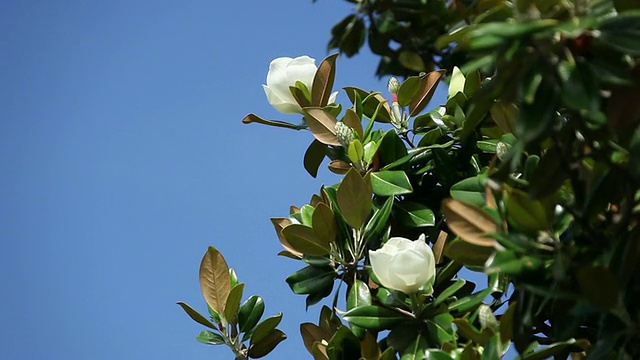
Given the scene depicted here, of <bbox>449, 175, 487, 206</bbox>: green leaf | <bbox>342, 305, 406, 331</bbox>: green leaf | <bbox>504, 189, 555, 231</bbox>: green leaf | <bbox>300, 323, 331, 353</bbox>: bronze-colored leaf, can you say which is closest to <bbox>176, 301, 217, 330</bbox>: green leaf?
<bbox>300, 323, 331, 353</bbox>: bronze-colored leaf

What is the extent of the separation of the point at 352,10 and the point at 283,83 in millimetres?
941

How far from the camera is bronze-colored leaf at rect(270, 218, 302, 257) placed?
1444 mm

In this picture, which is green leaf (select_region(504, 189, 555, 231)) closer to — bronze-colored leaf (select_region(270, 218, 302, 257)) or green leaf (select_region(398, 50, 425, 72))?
bronze-colored leaf (select_region(270, 218, 302, 257))

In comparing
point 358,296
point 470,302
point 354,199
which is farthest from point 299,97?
point 470,302

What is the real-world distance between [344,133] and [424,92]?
0.68 feet

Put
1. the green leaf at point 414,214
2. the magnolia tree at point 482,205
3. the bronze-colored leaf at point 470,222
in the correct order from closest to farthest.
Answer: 1. the magnolia tree at point 482,205
2. the bronze-colored leaf at point 470,222
3. the green leaf at point 414,214

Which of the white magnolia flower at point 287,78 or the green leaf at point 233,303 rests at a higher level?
the white magnolia flower at point 287,78

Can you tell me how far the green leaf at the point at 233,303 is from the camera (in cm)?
140

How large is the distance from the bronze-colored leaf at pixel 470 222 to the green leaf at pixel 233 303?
0.49m

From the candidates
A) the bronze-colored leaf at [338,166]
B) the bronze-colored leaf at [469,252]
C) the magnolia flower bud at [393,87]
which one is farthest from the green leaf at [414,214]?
the bronze-colored leaf at [469,252]

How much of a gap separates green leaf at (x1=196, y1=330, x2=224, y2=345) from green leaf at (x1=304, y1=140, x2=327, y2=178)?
0.34 metres

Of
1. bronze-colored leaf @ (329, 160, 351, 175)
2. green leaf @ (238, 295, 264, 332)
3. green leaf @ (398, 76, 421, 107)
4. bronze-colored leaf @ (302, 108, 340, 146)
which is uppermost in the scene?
bronze-colored leaf @ (302, 108, 340, 146)

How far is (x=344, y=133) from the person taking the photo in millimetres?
1413

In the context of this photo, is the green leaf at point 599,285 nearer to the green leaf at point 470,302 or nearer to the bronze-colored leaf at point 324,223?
the green leaf at point 470,302
